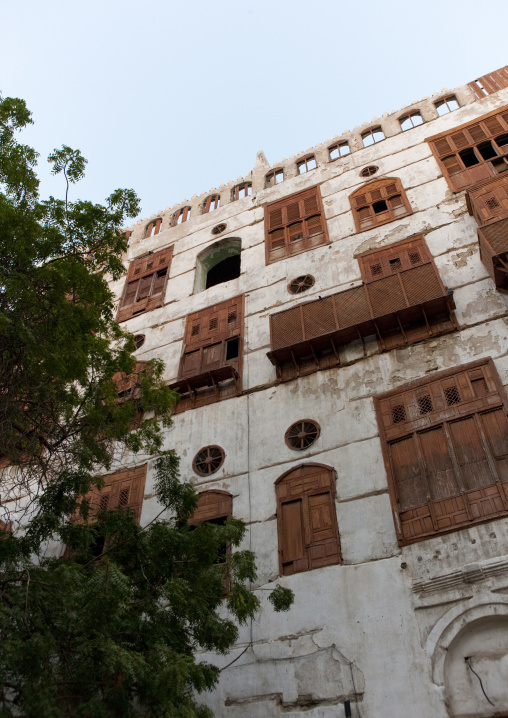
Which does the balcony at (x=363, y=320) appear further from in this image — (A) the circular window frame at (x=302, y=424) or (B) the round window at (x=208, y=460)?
(B) the round window at (x=208, y=460)

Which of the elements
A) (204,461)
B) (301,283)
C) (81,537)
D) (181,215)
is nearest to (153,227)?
(181,215)

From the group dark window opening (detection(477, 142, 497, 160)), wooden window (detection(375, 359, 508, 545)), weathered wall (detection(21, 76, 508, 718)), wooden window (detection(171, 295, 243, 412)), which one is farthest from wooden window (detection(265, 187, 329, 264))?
wooden window (detection(375, 359, 508, 545))

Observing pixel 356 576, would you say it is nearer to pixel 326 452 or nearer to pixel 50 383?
pixel 326 452

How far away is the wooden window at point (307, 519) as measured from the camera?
34.7 feet

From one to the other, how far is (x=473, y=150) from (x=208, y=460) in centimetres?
1161

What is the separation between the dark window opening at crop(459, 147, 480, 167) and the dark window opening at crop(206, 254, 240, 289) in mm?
7726

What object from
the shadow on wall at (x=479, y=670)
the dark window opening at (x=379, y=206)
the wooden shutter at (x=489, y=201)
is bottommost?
the shadow on wall at (x=479, y=670)

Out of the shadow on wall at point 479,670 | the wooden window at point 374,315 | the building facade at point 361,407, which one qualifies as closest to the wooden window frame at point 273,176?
the building facade at point 361,407

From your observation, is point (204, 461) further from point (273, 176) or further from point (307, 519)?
point (273, 176)

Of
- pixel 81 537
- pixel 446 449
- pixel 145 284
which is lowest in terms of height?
pixel 81 537

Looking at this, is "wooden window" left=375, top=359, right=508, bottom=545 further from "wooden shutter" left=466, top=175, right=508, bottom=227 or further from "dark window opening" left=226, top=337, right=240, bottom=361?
"dark window opening" left=226, top=337, right=240, bottom=361

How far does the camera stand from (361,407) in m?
12.2

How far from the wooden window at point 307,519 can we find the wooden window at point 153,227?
44.7ft

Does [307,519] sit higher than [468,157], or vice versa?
[468,157]
